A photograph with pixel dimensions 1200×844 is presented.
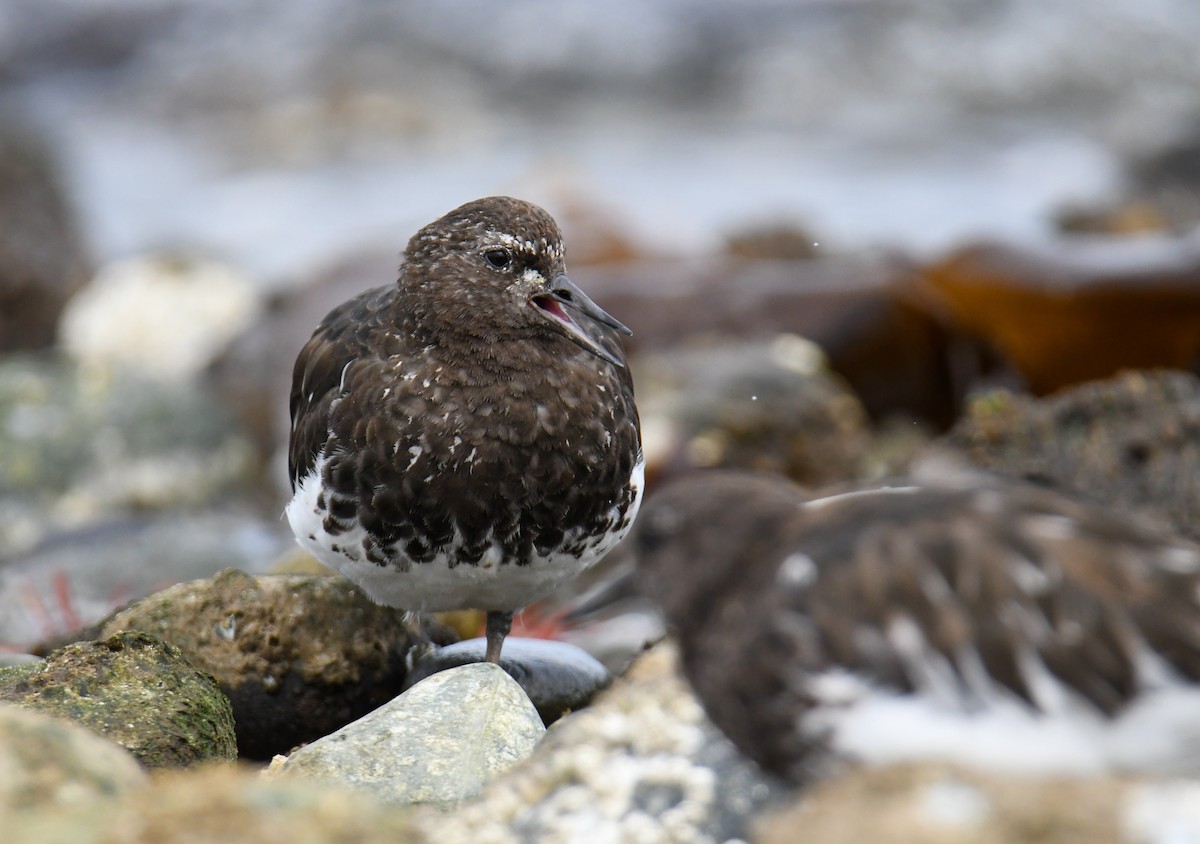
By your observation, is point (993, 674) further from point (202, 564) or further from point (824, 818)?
point (202, 564)

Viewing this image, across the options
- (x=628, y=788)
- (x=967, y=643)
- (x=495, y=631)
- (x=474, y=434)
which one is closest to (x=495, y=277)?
(x=474, y=434)

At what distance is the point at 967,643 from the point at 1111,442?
11.8 ft

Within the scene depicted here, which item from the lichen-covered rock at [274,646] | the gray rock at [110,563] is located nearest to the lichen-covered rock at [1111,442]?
the lichen-covered rock at [274,646]

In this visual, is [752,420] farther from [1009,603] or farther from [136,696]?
[1009,603]

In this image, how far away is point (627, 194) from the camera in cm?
1792

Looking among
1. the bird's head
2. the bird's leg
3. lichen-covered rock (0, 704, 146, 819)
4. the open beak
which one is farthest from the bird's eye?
lichen-covered rock (0, 704, 146, 819)

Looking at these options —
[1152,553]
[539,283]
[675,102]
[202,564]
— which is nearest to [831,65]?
[675,102]

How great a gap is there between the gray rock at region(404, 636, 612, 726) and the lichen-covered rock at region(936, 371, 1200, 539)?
219 centimetres

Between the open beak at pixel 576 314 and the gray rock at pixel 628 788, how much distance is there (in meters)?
1.29

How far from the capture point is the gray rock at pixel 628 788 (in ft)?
10.5

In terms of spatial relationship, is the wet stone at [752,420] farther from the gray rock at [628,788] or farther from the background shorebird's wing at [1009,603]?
the background shorebird's wing at [1009,603]

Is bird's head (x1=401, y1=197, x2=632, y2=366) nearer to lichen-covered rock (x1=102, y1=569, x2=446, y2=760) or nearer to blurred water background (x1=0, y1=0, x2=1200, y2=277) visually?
lichen-covered rock (x1=102, y1=569, x2=446, y2=760)

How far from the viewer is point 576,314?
462 centimetres

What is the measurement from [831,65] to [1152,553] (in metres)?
20.2
